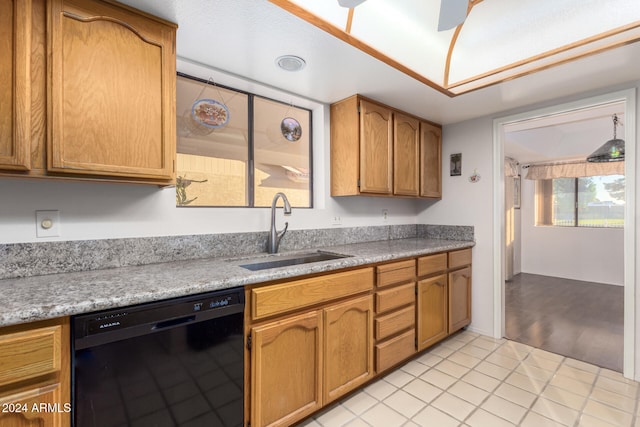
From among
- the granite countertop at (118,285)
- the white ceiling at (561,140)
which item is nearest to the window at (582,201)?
the white ceiling at (561,140)

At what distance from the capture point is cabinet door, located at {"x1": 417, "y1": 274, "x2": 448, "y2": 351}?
2.32 meters

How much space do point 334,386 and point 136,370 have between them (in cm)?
108

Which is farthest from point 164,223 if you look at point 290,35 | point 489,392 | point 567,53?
point 567,53

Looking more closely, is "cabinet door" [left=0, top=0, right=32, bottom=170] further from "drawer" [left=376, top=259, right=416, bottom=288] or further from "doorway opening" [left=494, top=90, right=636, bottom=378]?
"doorway opening" [left=494, top=90, right=636, bottom=378]

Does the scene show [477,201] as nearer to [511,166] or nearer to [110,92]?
[511,166]

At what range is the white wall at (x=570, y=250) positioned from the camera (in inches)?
185

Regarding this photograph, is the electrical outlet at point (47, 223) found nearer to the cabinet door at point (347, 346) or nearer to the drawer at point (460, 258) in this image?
the cabinet door at point (347, 346)

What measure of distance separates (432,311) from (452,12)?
209cm

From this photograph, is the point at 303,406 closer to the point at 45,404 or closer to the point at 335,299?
the point at 335,299

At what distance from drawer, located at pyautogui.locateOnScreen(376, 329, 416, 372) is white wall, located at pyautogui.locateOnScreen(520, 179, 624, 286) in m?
4.51

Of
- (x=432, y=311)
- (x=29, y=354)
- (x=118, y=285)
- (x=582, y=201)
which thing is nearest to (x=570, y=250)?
(x=582, y=201)

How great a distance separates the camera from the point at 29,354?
888mm

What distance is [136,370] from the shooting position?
3.57 feet

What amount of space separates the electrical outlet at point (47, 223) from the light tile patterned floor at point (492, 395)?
1635mm
